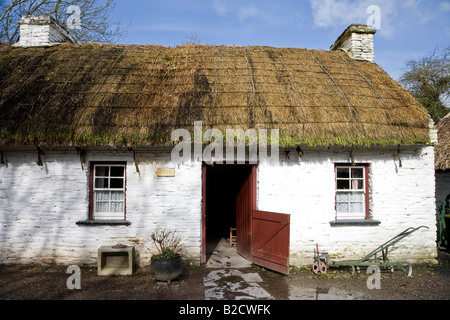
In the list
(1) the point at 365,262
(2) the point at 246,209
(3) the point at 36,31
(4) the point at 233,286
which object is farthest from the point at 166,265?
(3) the point at 36,31

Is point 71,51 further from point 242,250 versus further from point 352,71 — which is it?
point 352,71

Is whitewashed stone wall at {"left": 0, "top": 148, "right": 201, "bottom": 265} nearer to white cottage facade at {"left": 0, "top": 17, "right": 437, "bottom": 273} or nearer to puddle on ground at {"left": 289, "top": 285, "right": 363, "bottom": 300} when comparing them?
white cottage facade at {"left": 0, "top": 17, "right": 437, "bottom": 273}

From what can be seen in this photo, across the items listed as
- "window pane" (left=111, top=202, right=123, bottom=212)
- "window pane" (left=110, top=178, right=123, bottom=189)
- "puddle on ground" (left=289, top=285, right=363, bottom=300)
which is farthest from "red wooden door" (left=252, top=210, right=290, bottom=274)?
"window pane" (left=110, top=178, right=123, bottom=189)

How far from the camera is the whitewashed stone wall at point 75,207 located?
283 inches

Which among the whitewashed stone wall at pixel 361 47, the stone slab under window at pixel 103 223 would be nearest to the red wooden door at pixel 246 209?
the stone slab under window at pixel 103 223

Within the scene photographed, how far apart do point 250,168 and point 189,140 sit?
1862 millimetres

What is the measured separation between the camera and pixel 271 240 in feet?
22.9

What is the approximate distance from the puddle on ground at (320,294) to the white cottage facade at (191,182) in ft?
2.96

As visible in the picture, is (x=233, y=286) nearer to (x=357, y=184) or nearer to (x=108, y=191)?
(x=108, y=191)

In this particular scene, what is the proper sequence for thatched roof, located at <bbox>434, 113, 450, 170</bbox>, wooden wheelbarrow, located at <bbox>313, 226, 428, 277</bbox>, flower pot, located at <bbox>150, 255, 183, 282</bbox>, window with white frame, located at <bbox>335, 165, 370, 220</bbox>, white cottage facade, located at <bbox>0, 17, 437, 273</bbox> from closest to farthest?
flower pot, located at <bbox>150, 255, 183, 282</bbox>, wooden wheelbarrow, located at <bbox>313, 226, 428, 277</bbox>, white cottage facade, located at <bbox>0, 17, 437, 273</bbox>, window with white frame, located at <bbox>335, 165, 370, 220</bbox>, thatched roof, located at <bbox>434, 113, 450, 170</bbox>

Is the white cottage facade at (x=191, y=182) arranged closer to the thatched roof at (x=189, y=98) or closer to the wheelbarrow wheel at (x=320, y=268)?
the thatched roof at (x=189, y=98)

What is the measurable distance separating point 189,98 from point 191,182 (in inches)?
86.5

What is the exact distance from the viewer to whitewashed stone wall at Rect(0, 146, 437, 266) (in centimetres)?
720

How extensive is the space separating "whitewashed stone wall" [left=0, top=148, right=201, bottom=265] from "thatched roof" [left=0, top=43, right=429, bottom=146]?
694 mm
